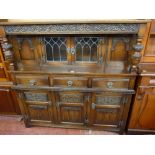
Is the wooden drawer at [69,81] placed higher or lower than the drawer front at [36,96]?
higher

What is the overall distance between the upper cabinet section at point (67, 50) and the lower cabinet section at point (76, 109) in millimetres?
271

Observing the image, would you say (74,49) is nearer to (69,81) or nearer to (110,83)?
(69,81)

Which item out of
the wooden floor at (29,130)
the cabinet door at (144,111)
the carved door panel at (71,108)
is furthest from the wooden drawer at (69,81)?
the wooden floor at (29,130)

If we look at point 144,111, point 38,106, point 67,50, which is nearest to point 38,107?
point 38,106

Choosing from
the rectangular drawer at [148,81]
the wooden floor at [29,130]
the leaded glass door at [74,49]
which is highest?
the leaded glass door at [74,49]

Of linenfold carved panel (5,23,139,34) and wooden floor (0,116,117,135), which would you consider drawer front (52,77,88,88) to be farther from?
wooden floor (0,116,117,135)

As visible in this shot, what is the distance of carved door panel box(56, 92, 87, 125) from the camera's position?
1.62m

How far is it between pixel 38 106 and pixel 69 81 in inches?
20.3

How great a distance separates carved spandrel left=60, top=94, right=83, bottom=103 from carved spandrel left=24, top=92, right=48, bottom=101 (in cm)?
18

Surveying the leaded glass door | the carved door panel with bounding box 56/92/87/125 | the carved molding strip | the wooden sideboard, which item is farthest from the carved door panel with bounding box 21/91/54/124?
the carved molding strip

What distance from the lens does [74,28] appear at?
1284 millimetres

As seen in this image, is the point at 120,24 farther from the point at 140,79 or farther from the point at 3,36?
the point at 3,36

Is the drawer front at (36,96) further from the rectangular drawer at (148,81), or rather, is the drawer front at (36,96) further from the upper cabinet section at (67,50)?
the rectangular drawer at (148,81)

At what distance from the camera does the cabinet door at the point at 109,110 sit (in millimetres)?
1579
